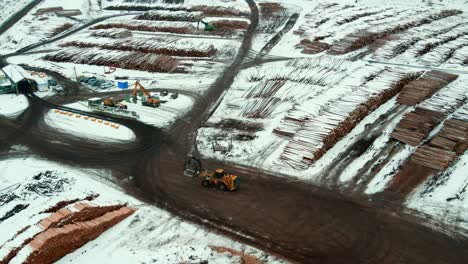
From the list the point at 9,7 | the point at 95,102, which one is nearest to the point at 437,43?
the point at 95,102

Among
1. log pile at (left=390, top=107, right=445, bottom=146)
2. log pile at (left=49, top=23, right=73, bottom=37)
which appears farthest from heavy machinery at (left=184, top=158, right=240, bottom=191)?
log pile at (left=49, top=23, right=73, bottom=37)

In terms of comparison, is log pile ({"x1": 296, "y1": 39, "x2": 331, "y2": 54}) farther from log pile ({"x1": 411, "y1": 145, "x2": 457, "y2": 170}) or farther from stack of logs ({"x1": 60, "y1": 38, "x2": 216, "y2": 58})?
log pile ({"x1": 411, "y1": 145, "x2": 457, "y2": 170})

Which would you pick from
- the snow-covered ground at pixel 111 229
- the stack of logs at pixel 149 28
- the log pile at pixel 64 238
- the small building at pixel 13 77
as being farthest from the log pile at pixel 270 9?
the log pile at pixel 64 238

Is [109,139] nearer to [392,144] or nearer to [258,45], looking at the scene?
[392,144]

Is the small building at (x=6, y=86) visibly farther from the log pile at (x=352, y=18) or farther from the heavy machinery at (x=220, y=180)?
the log pile at (x=352, y=18)

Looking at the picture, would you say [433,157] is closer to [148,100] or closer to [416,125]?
[416,125]
